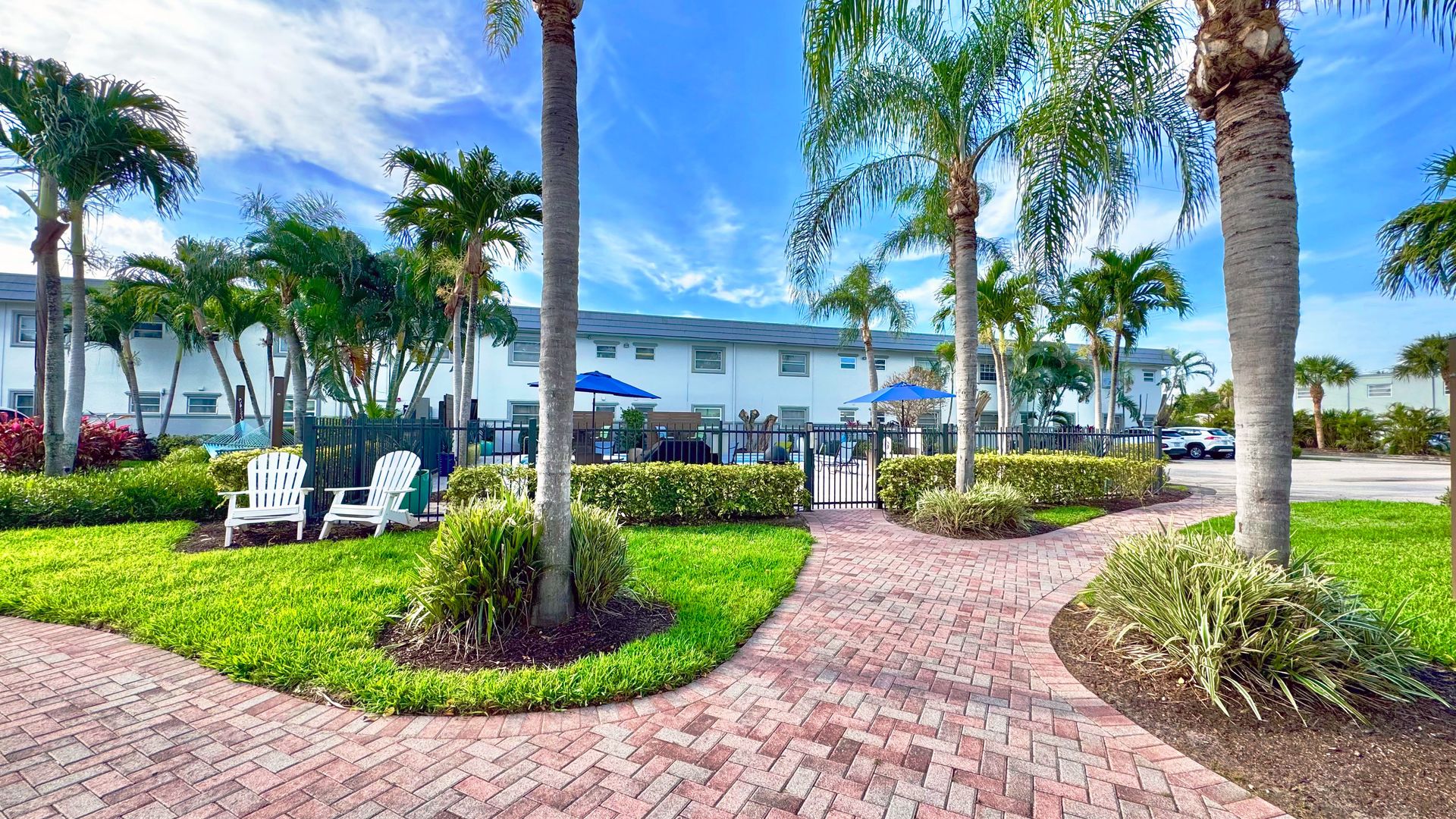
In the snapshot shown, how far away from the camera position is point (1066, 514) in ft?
29.9

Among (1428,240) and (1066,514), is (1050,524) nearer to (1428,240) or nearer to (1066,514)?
(1066,514)

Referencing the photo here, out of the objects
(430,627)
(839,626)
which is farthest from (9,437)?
(839,626)

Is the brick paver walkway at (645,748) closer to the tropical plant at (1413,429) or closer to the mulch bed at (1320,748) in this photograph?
the mulch bed at (1320,748)

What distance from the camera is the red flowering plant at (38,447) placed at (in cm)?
947

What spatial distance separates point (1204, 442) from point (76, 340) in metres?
35.7

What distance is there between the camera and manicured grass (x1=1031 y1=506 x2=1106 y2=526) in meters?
8.56

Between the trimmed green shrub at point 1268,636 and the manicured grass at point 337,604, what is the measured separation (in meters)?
2.45

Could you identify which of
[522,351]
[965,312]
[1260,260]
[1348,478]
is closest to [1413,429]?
[1348,478]

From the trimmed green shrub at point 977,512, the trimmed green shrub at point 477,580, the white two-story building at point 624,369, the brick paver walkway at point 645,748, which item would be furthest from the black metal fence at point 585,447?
the white two-story building at point 624,369

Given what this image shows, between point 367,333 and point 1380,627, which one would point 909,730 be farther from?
point 367,333

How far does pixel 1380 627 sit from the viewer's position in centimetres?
313

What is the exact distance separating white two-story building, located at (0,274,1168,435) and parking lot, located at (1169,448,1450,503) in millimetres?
8813

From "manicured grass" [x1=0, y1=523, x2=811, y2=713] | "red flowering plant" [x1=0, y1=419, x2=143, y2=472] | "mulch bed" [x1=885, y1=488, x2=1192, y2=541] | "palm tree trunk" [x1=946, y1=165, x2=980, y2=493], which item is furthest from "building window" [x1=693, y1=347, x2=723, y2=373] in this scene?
"manicured grass" [x1=0, y1=523, x2=811, y2=713]

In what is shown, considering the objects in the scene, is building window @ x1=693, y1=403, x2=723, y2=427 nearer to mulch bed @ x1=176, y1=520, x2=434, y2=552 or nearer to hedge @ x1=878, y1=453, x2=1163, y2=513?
hedge @ x1=878, y1=453, x2=1163, y2=513
